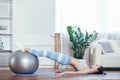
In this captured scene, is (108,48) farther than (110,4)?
No

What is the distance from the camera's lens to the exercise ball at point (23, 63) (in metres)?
4.77

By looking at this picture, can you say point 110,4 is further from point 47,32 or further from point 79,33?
point 47,32

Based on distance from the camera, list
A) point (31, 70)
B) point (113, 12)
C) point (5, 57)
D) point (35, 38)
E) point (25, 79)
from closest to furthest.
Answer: point (25, 79)
point (31, 70)
point (5, 57)
point (35, 38)
point (113, 12)

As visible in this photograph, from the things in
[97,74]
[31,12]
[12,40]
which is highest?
[31,12]

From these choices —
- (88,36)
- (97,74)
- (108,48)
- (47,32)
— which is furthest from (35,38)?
(97,74)

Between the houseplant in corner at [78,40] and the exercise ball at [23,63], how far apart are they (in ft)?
7.64

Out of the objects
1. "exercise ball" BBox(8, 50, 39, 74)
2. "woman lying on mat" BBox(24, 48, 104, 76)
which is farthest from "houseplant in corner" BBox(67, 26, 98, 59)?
"exercise ball" BBox(8, 50, 39, 74)

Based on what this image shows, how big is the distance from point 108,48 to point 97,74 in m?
1.82

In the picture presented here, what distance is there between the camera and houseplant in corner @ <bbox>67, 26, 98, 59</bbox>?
23.3 ft

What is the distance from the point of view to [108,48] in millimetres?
6895

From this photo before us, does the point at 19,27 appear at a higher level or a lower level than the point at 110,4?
lower

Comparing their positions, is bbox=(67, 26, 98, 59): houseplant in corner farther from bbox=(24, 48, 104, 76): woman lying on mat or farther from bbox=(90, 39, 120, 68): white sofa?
bbox=(24, 48, 104, 76): woman lying on mat

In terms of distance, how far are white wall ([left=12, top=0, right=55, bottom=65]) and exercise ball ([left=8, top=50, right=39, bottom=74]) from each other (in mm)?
2032

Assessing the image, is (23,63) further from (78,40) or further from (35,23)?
(78,40)
